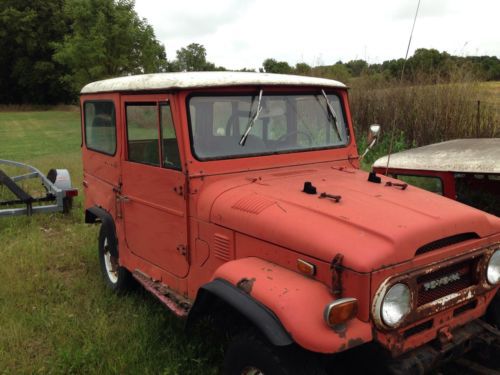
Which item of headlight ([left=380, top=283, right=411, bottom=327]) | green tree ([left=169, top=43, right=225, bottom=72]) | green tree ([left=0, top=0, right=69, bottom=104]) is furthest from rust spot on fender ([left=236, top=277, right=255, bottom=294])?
green tree ([left=0, top=0, right=69, bottom=104])

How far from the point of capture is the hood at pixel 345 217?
7.67ft

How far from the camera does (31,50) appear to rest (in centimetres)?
4647

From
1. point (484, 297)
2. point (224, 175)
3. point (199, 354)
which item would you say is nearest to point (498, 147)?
point (484, 297)

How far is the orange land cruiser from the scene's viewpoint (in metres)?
2.29

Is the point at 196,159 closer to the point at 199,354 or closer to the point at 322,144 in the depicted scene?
the point at 322,144

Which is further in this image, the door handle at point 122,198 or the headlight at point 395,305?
the door handle at point 122,198

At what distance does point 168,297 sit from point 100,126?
192 cm

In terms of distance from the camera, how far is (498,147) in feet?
17.6

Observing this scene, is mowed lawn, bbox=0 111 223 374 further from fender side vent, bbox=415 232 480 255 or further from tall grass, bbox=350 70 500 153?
tall grass, bbox=350 70 500 153

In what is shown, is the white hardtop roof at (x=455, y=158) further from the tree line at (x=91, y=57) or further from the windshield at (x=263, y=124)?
the tree line at (x=91, y=57)

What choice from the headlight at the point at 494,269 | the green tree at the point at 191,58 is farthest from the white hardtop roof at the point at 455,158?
the green tree at the point at 191,58

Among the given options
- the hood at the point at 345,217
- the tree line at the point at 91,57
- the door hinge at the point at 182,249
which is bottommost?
the door hinge at the point at 182,249

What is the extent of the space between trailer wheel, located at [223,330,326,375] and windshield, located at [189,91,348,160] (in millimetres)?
1298

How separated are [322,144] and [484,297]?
1642mm
